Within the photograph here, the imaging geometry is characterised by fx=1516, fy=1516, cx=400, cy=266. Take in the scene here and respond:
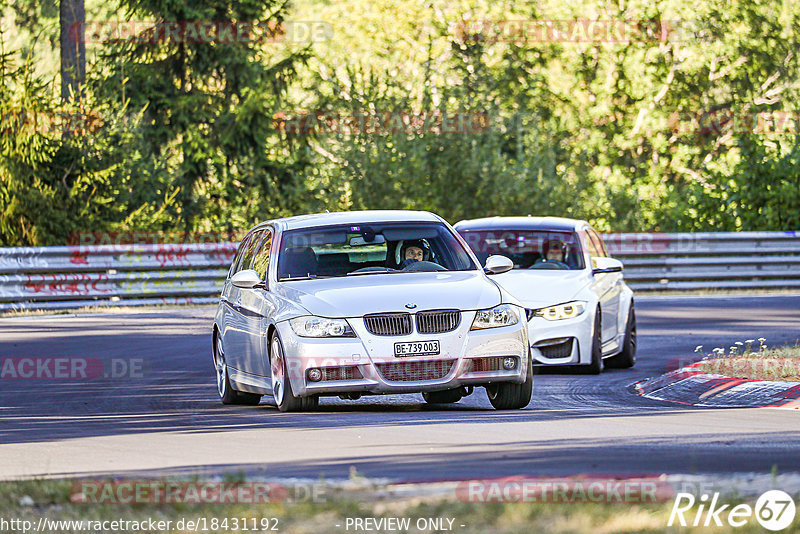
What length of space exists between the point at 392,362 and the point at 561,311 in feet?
13.8

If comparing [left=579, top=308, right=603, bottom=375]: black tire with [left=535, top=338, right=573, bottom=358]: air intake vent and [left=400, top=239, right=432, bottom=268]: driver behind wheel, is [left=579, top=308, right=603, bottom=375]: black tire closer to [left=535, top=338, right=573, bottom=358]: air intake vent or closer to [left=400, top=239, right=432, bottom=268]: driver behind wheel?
[left=535, top=338, right=573, bottom=358]: air intake vent

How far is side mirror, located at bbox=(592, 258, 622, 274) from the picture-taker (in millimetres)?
15797

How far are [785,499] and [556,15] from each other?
45058 millimetres

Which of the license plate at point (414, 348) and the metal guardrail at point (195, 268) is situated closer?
the license plate at point (414, 348)

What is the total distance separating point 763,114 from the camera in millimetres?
48812

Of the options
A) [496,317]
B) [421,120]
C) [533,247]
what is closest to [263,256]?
[496,317]

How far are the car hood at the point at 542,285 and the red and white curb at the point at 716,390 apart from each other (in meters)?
1.33

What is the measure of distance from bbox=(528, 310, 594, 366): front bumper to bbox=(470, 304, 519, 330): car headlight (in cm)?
337

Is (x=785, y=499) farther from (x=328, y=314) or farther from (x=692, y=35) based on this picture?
(x=692, y=35)

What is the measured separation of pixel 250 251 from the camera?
45.3 ft

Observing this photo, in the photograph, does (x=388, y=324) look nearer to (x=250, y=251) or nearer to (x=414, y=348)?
(x=414, y=348)

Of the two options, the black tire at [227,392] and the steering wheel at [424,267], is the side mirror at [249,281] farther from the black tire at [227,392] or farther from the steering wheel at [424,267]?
the steering wheel at [424,267]

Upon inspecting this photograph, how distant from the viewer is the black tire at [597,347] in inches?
595

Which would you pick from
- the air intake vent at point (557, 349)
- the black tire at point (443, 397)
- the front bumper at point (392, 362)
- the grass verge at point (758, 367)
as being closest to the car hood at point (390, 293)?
the front bumper at point (392, 362)
